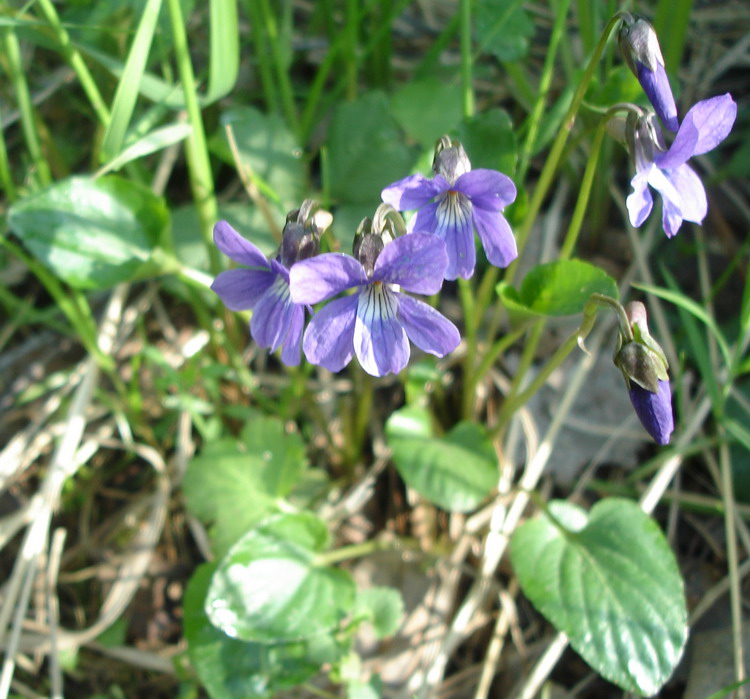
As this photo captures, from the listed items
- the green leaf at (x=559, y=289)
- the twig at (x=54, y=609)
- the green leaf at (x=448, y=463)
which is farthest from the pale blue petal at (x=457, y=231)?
the twig at (x=54, y=609)

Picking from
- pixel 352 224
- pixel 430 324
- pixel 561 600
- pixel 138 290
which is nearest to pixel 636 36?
pixel 430 324

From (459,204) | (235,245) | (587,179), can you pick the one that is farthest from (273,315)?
(587,179)

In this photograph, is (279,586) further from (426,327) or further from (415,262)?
(415,262)

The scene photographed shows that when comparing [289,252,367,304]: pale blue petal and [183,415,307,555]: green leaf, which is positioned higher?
[289,252,367,304]: pale blue petal

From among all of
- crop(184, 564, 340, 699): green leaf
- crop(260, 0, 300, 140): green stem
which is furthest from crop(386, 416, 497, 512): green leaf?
crop(260, 0, 300, 140): green stem

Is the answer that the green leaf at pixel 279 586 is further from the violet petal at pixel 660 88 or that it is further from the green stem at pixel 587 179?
the violet petal at pixel 660 88

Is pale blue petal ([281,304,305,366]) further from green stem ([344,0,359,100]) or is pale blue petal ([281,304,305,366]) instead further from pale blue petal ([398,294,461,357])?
green stem ([344,0,359,100])
